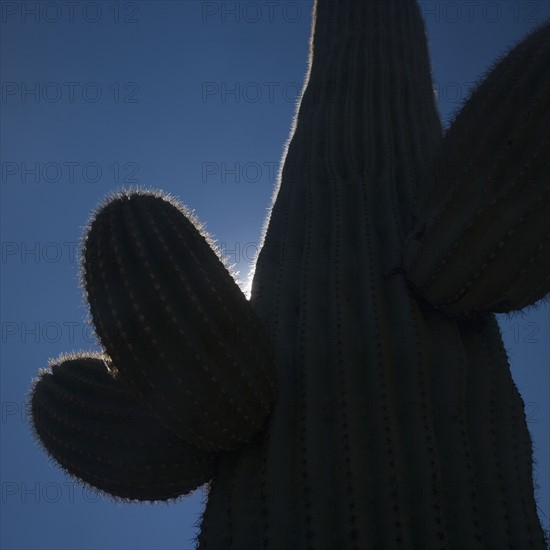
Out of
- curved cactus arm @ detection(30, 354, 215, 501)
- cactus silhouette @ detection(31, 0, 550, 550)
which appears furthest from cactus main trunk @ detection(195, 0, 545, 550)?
curved cactus arm @ detection(30, 354, 215, 501)

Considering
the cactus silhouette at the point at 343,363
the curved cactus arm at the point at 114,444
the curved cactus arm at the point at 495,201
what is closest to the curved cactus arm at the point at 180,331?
the cactus silhouette at the point at 343,363

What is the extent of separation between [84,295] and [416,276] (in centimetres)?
169

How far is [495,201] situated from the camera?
3.21 m

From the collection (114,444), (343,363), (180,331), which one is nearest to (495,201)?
(343,363)

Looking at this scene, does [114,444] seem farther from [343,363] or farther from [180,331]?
[343,363]

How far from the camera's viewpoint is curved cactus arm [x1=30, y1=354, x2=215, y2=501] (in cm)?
368

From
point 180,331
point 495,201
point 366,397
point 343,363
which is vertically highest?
point 495,201

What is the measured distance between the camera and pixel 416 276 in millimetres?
3588

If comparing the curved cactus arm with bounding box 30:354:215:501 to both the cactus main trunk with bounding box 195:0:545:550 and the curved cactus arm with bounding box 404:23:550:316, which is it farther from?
the curved cactus arm with bounding box 404:23:550:316

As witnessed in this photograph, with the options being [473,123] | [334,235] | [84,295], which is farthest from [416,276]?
[84,295]

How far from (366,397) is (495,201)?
108 cm

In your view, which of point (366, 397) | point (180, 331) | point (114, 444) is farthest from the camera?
point (114, 444)

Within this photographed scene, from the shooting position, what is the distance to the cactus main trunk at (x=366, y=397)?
113 inches

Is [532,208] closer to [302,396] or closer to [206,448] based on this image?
[302,396]
